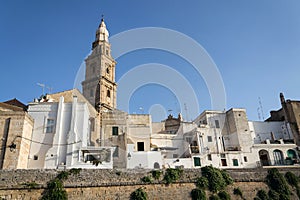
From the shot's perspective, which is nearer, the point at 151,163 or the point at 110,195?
the point at 110,195

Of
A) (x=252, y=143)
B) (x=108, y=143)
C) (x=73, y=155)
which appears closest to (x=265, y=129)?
(x=252, y=143)

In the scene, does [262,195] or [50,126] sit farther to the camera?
[50,126]

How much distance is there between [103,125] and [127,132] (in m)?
3.82

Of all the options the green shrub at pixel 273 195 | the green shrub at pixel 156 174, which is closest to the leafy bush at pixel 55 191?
the green shrub at pixel 156 174

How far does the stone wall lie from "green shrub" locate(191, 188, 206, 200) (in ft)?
1.43

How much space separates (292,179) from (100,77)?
112 feet

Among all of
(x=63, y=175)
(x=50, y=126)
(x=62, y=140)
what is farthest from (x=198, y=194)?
(x=50, y=126)

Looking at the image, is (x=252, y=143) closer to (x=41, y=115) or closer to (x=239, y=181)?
(x=239, y=181)

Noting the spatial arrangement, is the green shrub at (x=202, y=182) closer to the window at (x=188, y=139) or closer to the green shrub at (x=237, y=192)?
the green shrub at (x=237, y=192)

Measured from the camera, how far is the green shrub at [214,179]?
22.9m

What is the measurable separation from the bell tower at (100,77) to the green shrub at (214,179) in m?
25.1

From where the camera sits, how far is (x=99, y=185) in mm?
20453

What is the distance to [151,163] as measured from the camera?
31.9 metres

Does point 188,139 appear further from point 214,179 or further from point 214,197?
point 214,197
